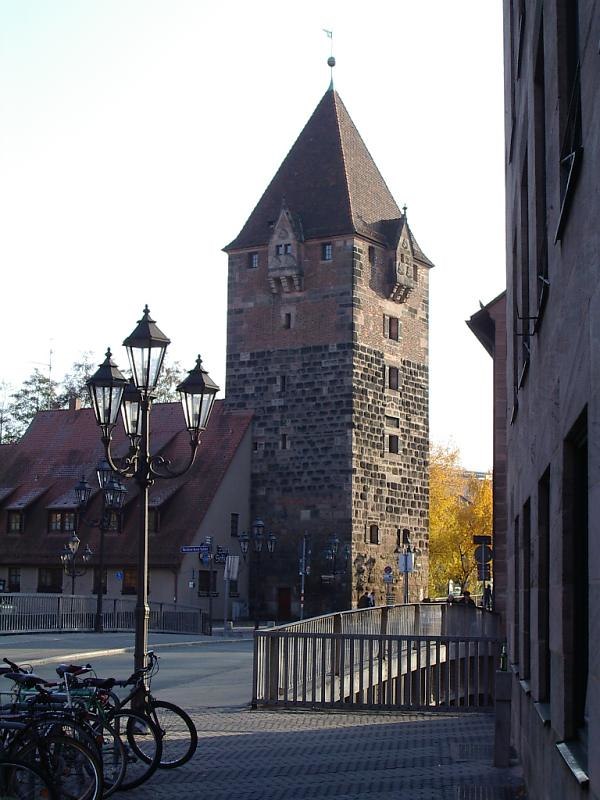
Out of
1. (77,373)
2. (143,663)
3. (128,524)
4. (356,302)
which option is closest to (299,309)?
(356,302)

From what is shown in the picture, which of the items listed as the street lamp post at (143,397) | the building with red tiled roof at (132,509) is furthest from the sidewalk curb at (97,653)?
the building with red tiled roof at (132,509)

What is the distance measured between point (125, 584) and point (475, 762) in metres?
46.9

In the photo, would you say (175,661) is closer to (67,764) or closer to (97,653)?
(97,653)

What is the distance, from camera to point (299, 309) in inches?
2441

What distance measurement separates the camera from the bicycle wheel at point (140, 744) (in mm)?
10672

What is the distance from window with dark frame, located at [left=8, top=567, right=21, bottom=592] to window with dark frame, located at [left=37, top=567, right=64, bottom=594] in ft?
3.79

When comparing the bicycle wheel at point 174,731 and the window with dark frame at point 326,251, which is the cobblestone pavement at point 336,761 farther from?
the window with dark frame at point 326,251

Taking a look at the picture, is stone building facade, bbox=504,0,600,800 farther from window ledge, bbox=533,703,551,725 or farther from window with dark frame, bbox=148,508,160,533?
window with dark frame, bbox=148,508,160,533

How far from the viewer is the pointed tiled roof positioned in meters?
61.9

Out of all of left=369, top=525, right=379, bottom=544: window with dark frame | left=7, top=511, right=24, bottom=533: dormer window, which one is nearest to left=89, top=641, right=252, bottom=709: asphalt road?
left=369, top=525, right=379, bottom=544: window with dark frame

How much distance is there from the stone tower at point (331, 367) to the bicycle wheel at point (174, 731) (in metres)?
45.3

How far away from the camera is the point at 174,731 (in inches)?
455

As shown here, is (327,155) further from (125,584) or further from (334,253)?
(125,584)

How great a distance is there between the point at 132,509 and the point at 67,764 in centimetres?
5395
